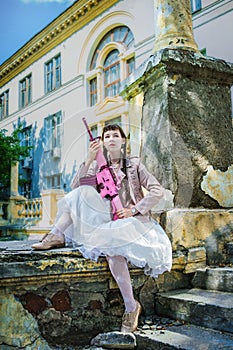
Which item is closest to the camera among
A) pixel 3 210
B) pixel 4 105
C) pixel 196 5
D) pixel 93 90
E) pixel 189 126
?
pixel 189 126

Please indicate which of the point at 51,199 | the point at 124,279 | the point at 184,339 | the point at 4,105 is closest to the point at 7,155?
the point at 51,199

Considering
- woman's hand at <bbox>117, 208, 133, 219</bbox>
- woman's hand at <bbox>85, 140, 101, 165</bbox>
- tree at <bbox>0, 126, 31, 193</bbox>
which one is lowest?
woman's hand at <bbox>117, 208, 133, 219</bbox>

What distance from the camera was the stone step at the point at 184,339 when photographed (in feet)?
5.03

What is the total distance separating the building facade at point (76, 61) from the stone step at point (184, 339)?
5609mm

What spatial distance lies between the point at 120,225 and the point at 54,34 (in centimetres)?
1459

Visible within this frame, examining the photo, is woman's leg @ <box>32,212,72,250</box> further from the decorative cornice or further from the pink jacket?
the decorative cornice

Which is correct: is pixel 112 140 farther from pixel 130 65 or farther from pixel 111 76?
pixel 111 76

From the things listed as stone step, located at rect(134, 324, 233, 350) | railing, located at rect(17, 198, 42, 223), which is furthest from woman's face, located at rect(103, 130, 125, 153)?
railing, located at rect(17, 198, 42, 223)

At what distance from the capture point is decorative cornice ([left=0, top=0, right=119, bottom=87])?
12.8 metres

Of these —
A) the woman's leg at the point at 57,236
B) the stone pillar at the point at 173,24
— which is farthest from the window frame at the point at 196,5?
the woman's leg at the point at 57,236

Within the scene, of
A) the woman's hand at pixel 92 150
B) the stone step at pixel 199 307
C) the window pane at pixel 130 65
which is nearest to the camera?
the stone step at pixel 199 307

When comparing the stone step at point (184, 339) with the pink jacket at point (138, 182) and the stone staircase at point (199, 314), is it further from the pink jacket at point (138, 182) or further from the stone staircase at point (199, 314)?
the pink jacket at point (138, 182)

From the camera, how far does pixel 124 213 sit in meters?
1.95

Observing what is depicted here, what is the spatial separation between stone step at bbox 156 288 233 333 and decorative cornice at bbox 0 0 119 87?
11.9 m
